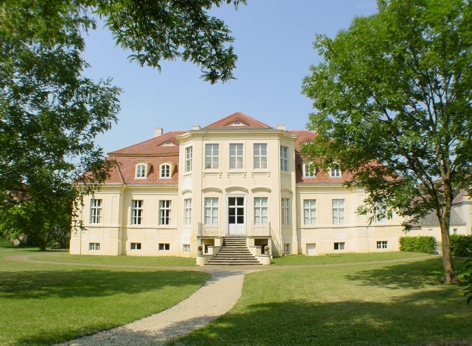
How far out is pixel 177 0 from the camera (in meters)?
6.10

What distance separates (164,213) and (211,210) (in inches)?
193

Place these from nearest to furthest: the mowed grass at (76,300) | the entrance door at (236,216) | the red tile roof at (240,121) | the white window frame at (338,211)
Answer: the mowed grass at (76,300), the entrance door at (236,216), the red tile roof at (240,121), the white window frame at (338,211)

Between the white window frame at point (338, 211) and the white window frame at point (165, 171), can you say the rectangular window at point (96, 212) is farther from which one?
the white window frame at point (338, 211)

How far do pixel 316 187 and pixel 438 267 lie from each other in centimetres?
1292

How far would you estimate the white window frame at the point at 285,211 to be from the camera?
28645mm

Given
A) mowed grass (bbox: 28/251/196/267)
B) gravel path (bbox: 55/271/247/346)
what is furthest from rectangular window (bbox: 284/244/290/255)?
gravel path (bbox: 55/271/247/346)

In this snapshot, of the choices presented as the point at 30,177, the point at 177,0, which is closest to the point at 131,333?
the point at 177,0

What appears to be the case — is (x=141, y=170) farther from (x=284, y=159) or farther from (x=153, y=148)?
(x=284, y=159)

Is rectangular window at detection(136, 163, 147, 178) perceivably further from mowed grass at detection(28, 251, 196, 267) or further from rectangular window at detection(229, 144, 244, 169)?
rectangular window at detection(229, 144, 244, 169)

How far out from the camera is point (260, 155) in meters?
28.1

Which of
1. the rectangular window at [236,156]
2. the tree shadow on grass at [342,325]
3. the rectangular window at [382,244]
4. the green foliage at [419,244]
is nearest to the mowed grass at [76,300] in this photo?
the tree shadow on grass at [342,325]

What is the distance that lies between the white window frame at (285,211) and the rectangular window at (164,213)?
8.86 meters

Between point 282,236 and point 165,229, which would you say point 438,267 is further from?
point 165,229

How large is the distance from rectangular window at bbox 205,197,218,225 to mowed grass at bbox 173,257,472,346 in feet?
40.6
